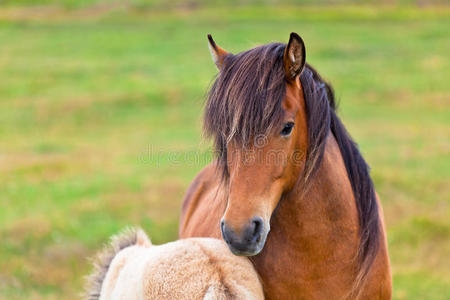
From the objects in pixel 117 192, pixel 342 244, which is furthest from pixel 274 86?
pixel 117 192

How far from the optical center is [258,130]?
2957 mm

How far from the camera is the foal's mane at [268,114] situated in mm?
2975

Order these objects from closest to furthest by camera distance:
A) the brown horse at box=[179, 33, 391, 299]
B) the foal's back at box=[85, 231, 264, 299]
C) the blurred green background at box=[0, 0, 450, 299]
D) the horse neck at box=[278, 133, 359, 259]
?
the foal's back at box=[85, 231, 264, 299] < the brown horse at box=[179, 33, 391, 299] < the horse neck at box=[278, 133, 359, 259] < the blurred green background at box=[0, 0, 450, 299]

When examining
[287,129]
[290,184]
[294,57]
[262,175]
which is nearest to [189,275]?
[262,175]

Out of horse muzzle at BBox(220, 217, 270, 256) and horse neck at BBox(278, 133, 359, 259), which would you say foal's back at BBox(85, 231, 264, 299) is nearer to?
horse muzzle at BBox(220, 217, 270, 256)

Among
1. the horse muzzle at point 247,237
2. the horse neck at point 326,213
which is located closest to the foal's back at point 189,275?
the horse muzzle at point 247,237

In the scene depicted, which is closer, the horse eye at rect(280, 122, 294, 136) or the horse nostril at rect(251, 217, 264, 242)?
the horse nostril at rect(251, 217, 264, 242)

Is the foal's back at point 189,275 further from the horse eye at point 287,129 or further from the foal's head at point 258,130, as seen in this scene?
the horse eye at point 287,129

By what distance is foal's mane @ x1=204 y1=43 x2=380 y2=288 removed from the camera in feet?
9.76

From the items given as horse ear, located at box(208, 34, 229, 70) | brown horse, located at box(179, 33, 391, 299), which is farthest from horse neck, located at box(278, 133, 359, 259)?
horse ear, located at box(208, 34, 229, 70)

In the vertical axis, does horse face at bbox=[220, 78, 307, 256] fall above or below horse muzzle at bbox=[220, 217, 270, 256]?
above

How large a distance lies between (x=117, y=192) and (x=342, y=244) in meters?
7.07

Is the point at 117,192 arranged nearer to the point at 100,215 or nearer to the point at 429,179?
the point at 100,215

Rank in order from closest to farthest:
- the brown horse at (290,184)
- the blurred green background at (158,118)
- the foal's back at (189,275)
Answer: the foal's back at (189,275) → the brown horse at (290,184) → the blurred green background at (158,118)
